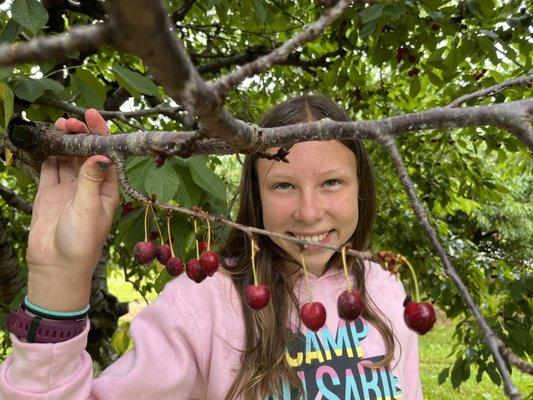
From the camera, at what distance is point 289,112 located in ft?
6.81

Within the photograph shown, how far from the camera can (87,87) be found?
7.02ft

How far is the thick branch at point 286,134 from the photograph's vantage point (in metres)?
0.70

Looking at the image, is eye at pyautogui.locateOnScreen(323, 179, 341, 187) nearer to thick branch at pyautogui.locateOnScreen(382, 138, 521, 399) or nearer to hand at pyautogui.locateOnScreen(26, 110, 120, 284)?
hand at pyautogui.locateOnScreen(26, 110, 120, 284)

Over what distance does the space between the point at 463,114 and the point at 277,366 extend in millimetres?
1256

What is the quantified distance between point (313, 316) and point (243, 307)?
2.41 feet

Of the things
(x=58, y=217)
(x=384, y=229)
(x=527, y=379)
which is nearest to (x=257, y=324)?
(x=58, y=217)

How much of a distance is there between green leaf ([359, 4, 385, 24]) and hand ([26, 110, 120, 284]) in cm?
142

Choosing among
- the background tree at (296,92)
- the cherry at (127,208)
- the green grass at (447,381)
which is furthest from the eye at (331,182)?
the green grass at (447,381)

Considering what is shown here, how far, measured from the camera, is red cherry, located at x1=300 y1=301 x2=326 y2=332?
1178mm

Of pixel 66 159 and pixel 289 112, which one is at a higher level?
pixel 289 112

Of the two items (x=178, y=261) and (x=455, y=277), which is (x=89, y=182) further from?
(x=455, y=277)

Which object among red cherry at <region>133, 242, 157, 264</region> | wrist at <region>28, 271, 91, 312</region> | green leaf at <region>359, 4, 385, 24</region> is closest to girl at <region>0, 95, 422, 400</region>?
wrist at <region>28, 271, 91, 312</region>

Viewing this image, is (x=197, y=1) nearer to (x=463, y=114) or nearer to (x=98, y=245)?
(x=98, y=245)

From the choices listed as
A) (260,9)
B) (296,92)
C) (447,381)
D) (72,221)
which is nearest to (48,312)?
(72,221)
